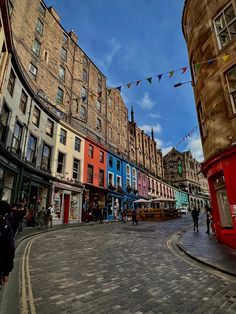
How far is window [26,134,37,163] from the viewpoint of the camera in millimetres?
17859

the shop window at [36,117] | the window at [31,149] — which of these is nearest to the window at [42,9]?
the shop window at [36,117]

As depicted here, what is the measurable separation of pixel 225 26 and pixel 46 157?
17.1 meters

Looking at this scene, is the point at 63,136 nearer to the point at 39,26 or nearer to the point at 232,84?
the point at 39,26

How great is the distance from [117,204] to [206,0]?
26298mm

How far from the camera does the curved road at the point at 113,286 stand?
3.61m

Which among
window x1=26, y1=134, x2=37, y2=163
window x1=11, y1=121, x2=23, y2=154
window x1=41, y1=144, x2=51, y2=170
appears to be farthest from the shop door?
window x1=11, y1=121, x2=23, y2=154

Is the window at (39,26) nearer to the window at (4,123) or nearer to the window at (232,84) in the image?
the window at (4,123)

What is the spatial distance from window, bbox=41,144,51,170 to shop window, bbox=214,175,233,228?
14904 mm

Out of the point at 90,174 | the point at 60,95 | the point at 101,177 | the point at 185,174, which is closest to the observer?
the point at 60,95

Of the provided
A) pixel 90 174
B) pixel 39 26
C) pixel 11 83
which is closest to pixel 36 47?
pixel 39 26

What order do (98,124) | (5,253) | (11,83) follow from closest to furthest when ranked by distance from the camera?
(5,253)
(11,83)
(98,124)

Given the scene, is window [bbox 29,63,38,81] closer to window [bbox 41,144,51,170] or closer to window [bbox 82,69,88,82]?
window [bbox 41,144,51,170]

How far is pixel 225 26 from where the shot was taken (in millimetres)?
10320

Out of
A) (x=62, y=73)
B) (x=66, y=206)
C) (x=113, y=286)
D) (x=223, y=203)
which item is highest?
(x=62, y=73)
